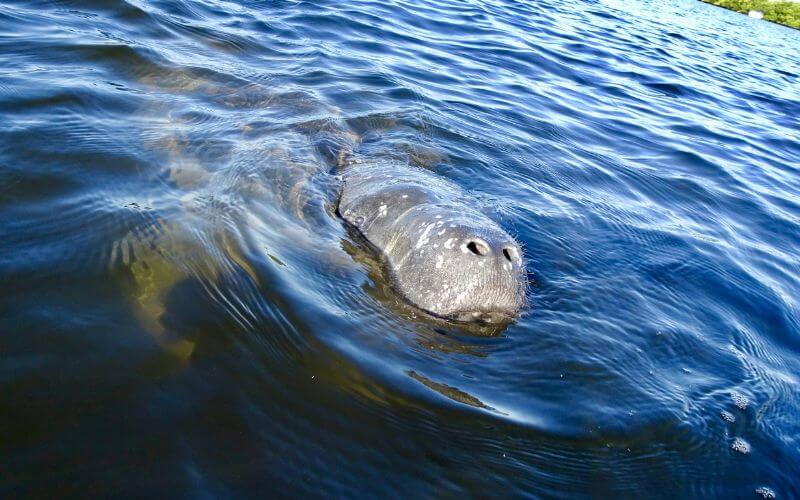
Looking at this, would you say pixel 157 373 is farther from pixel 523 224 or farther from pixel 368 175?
pixel 523 224

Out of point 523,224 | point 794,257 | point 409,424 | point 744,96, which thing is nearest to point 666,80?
point 744,96

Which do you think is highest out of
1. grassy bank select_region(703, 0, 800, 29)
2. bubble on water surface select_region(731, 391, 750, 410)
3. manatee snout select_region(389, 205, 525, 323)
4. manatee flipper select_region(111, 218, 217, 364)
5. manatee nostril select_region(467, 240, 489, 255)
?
grassy bank select_region(703, 0, 800, 29)

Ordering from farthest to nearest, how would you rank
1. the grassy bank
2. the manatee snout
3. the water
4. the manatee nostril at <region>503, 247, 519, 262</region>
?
the grassy bank → the manatee nostril at <region>503, 247, 519, 262</region> → the manatee snout → the water

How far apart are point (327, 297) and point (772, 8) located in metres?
44.1

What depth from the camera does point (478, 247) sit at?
4.79 meters

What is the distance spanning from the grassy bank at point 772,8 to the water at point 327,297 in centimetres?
3256

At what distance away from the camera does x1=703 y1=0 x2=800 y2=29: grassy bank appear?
3681 cm

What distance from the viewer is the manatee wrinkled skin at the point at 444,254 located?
187 inches

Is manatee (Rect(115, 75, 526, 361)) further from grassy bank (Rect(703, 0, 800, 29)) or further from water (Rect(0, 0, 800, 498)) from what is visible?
grassy bank (Rect(703, 0, 800, 29))

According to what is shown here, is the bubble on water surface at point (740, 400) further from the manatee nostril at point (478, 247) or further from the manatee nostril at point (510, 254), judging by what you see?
the manatee nostril at point (478, 247)

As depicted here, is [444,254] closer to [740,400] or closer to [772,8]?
[740,400]

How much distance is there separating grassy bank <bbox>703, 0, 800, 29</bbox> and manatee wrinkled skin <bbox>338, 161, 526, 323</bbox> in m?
39.0

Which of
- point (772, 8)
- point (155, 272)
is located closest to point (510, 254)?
point (155, 272)

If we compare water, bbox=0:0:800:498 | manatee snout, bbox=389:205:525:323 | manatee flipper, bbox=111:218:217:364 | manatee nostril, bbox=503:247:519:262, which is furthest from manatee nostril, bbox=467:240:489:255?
manatee flipper, bbox=111:218:217:364
